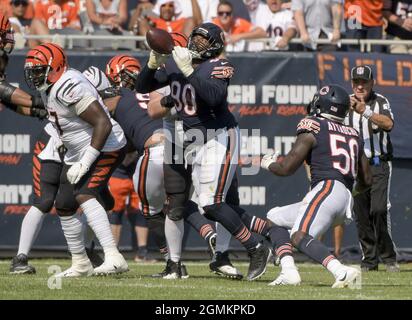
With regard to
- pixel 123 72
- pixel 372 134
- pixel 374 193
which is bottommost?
pixel 374 193

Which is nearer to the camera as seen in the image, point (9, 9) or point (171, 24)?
point (171, 24)

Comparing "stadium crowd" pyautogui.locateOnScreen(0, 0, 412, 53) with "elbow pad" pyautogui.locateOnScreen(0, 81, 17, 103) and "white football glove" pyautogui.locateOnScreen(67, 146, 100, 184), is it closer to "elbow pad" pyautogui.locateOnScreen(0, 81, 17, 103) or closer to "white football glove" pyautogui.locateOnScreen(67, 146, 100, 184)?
"elbow pad" pyautogui.locateOnScreen(0, 81, 17, 103)

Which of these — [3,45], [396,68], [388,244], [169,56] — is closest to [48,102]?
[169,56]

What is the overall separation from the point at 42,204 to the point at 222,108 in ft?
6.06

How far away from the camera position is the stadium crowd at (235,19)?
1256 cm

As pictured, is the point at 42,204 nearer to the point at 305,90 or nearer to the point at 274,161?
the point at 274,161

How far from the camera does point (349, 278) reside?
764 cm

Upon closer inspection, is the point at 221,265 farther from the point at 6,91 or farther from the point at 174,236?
the point at 6,91

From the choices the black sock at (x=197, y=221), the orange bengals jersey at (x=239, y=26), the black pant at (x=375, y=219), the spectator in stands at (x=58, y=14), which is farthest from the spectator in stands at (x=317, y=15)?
the black sock at (x=197, y=221)

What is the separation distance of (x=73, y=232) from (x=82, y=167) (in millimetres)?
628

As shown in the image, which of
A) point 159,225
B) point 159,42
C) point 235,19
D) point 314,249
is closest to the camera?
point 314,249

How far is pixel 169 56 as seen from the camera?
8656 millimetres

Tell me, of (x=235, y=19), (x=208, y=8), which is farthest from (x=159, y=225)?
(x=208, y=8)

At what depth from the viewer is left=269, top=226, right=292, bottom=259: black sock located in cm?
809
